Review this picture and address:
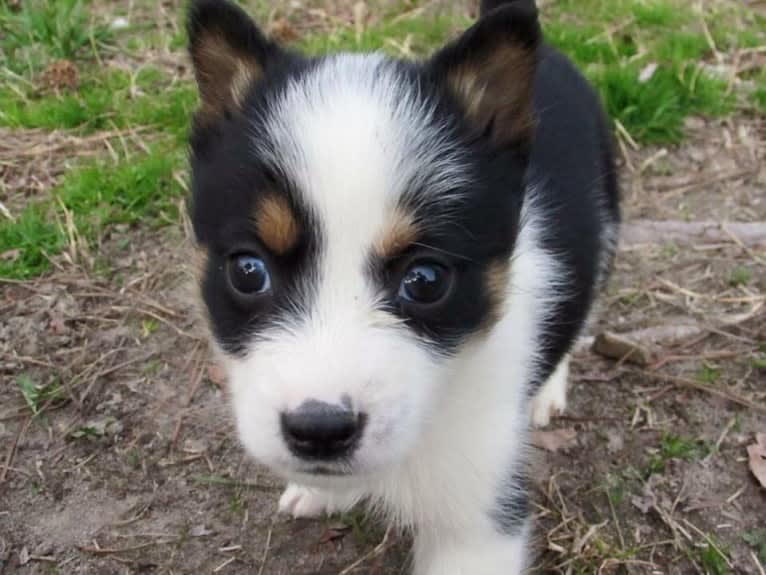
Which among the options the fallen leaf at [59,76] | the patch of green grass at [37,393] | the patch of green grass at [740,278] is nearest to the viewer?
the patch of green grass at [37,393]

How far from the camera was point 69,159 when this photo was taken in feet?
17.3

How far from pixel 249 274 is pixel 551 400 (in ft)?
6.66

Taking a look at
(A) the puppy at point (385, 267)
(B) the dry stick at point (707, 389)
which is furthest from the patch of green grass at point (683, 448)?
(A) the puppy at point (385, 267)

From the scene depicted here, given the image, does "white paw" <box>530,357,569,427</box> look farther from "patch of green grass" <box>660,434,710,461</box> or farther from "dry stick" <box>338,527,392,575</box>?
"dry stick" <box>338,527,392,575</box>

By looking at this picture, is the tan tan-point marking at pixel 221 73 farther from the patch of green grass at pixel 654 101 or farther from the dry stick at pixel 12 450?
the patch of green grass at pixel 654 101

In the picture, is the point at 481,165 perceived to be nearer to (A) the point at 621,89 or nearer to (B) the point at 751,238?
(B) the point at 751,238

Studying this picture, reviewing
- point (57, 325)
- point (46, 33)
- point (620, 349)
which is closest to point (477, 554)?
point (620, 349)

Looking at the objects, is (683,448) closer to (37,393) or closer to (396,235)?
(396,235)

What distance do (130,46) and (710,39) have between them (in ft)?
14.2

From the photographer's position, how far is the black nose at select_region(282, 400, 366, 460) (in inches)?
78.0

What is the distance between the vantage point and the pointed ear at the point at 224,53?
2.47 m

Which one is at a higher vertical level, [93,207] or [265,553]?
[265,553]

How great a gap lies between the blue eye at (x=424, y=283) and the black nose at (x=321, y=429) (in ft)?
1.23

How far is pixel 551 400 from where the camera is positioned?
12.7 ft
